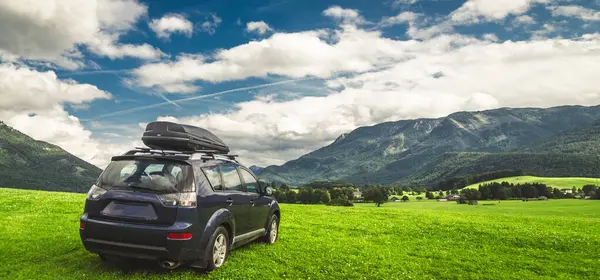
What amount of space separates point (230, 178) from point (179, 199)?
2286mm

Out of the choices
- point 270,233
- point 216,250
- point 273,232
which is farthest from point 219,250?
point 273,232

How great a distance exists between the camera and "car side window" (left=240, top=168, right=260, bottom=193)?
11.5 meters

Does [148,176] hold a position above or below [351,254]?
above

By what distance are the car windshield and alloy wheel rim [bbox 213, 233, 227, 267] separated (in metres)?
1.58

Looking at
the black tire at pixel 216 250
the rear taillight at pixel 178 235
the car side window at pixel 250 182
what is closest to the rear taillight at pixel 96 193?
the rear taillight at pixel 178 235

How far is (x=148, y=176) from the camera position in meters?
8.65

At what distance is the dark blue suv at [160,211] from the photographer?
26.9ft

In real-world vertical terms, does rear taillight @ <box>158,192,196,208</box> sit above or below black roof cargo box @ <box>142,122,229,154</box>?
below

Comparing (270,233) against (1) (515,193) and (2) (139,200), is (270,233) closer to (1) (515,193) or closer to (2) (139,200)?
(2) (139,200)

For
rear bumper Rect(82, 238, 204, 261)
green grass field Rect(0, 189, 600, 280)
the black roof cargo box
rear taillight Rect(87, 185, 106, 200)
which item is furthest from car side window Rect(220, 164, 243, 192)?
Answer: rear taillight Rect(87, 185, 106, 200)

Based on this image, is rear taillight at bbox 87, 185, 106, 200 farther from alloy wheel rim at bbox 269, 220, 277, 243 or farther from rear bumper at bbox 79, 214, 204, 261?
alloy wheel rim at bbox 269, 220, 277, 243

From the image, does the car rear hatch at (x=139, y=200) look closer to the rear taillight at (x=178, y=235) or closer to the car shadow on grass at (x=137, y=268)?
the rear taillight at (x=178, y=235)

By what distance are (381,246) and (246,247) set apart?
440 cm

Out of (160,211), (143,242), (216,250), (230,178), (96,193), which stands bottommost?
(216,250)
